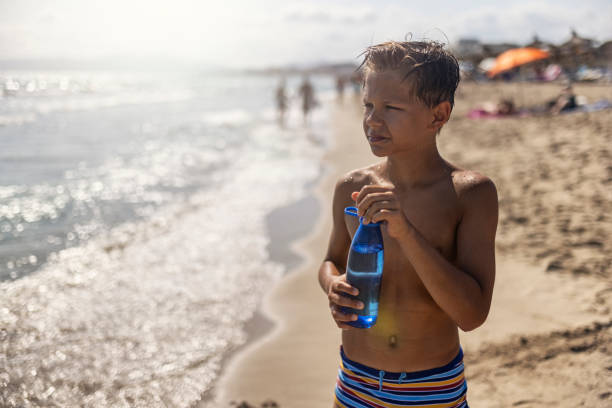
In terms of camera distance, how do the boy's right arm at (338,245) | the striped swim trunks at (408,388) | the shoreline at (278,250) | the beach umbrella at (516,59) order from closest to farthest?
the striped swim trunks at (408,388)
the boy's right arm at (338,245)
the shoreline at (278,250)
the beach umbrella at (516,59)

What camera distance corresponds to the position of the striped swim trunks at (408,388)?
66.1 inches

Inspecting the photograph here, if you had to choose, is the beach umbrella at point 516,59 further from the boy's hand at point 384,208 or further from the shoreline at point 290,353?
the boy's hand at point 384,208

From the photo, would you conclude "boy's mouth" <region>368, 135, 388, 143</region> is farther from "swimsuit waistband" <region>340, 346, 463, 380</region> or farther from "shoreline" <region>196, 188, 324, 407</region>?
"shoreline" <region>196, 188, 324, 407</region>

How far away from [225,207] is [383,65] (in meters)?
7.52

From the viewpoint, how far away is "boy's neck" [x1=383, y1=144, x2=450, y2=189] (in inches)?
64.8

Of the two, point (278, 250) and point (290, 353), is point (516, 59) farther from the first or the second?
point (290, 353)

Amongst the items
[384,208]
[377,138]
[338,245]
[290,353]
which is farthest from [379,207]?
[290,353]

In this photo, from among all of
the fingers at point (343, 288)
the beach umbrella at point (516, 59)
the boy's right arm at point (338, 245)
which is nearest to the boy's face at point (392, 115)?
the boy's right arm at point (338, 245)

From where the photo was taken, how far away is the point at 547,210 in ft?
21.6

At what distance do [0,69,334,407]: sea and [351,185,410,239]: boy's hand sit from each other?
2851 millimetres


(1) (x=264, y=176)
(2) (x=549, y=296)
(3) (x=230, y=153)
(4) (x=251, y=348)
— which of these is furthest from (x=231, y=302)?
(3) (x=230, y=153)

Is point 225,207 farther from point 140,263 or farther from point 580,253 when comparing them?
point 580,253

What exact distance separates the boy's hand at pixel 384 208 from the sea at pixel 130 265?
285 centimetres

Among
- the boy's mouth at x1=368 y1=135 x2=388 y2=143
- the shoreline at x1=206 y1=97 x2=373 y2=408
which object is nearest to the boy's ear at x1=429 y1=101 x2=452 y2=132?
the boy's mouth at x1=368 y1=135 x2=388 y2=143
